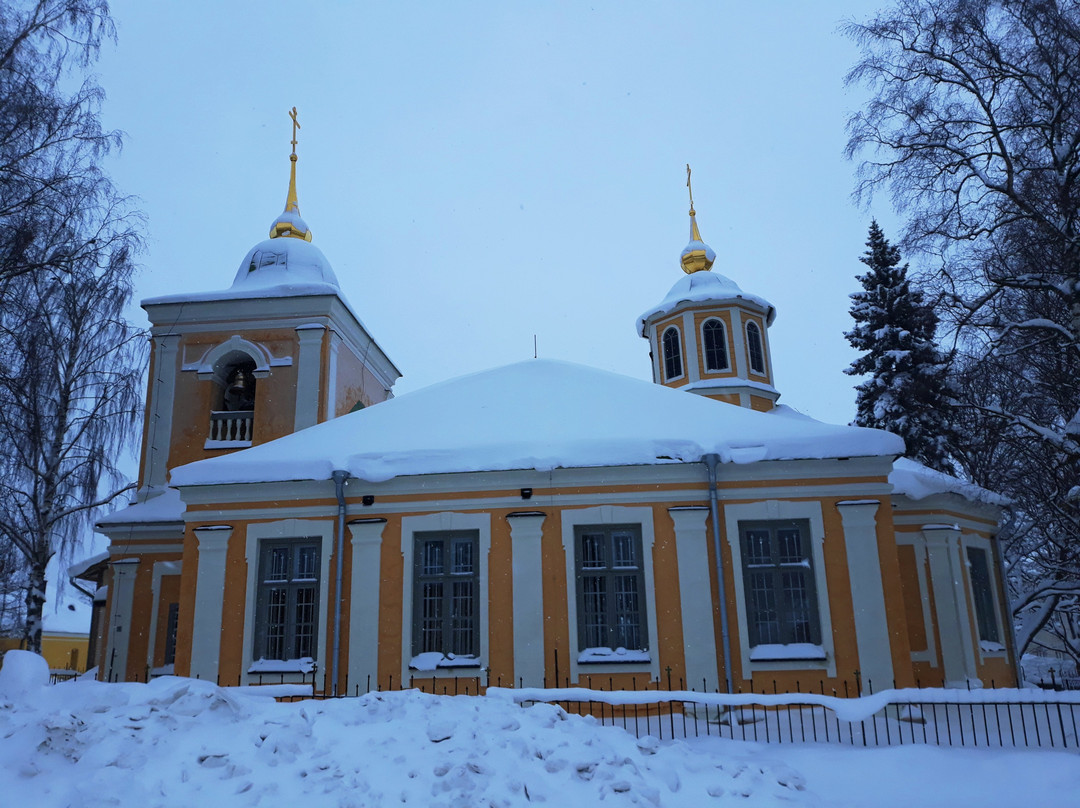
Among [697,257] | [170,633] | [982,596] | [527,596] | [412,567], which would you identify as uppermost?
[697,257]

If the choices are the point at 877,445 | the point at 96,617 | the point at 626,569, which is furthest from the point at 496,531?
the point at 96,617

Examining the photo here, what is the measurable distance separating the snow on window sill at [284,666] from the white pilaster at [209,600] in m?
0.67

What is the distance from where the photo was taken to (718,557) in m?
12.4

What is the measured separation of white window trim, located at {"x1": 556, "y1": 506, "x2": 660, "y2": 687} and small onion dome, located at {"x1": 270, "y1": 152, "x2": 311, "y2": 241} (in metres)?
15.2

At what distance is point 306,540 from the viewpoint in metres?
13.3

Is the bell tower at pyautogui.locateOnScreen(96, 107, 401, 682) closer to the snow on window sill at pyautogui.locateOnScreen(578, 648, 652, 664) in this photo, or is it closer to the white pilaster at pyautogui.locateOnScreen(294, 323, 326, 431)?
the white pilaster at pyautogui.locateOnScreen(294, 323, 326, 431)

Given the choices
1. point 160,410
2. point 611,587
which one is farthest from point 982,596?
point 160,410

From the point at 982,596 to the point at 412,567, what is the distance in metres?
11.1

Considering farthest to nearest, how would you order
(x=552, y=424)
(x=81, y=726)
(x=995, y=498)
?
1. (x=995, y=498)
2. (x=552, y=424)
3. (x=81, y=726)

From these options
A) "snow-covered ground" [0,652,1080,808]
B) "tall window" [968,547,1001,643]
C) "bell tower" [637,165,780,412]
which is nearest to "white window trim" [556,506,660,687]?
"snow-covered ground" [0,652,1080,808]

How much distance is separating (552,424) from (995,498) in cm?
937

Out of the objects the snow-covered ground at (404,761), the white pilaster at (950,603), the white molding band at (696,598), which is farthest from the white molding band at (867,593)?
the white pilaster at (950,603)

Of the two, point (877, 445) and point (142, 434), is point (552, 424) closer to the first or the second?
point (877, 445)

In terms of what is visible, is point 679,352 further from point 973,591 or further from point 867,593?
point 867,593
